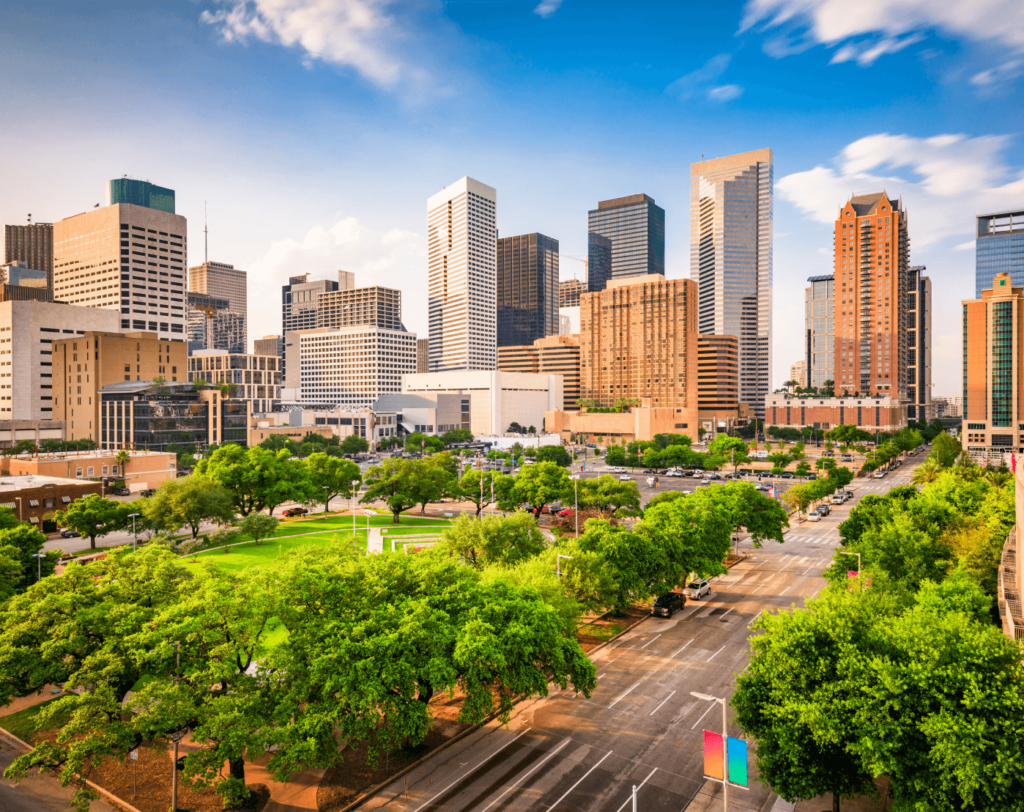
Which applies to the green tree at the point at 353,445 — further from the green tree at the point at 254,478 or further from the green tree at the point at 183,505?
the green tree at the point at 183,505

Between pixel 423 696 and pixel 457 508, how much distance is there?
69222mm

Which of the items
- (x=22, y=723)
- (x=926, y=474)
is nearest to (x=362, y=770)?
(x=22, y=723)

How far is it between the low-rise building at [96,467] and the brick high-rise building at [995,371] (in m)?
177

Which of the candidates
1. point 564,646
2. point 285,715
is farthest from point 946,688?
point 285,715

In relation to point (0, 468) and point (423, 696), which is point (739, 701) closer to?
point (423, 696)

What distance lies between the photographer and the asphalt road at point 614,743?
25.6 meters

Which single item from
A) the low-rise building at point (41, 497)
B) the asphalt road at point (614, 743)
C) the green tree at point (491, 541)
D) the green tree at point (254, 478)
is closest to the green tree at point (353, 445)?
the green tree at point (254, 478)

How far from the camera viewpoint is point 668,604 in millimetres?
48719

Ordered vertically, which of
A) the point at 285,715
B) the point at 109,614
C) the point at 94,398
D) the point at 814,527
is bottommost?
the point at 814,527

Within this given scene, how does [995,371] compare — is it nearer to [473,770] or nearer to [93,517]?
[473,770]

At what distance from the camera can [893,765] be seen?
19.8 meters

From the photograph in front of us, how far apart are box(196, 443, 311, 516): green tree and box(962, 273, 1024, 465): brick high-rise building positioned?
153217 millimetres

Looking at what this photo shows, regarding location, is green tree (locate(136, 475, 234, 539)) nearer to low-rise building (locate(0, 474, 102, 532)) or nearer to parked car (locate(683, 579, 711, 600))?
low-rise building (locate(0, 474, 102, 532))

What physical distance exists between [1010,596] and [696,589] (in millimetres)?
A: 21829
